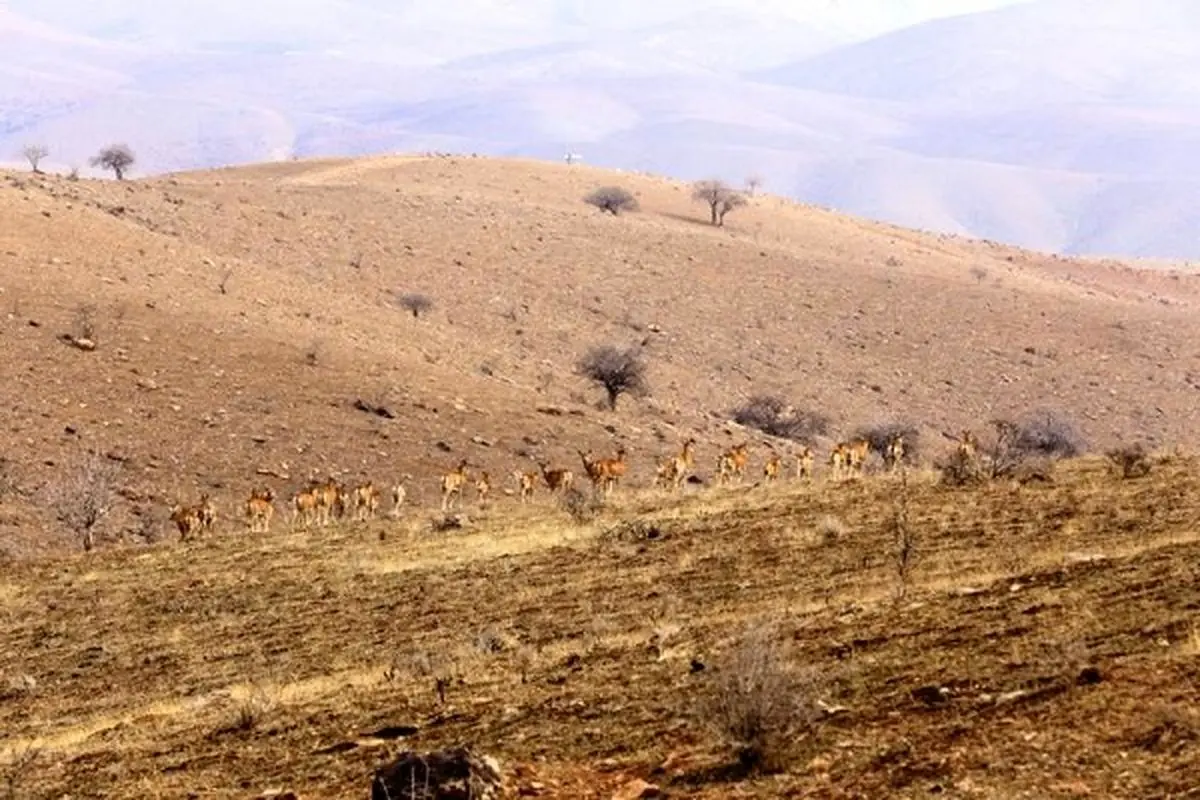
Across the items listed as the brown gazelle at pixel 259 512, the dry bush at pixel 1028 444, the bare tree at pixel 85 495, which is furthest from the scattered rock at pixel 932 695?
the bare tree at pixel 85 495

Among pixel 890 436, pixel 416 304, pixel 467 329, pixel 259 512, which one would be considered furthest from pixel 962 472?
pixel 416 304

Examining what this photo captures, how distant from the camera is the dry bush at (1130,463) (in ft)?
75.2

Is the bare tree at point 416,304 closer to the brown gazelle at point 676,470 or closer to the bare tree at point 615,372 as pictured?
the bare tree at point 615,372

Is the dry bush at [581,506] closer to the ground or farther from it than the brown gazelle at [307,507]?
farther from it

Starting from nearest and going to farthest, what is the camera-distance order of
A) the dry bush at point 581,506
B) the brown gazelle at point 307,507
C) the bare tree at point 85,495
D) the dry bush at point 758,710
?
the dry bush at point 758,710
the dry bush at point 581,506
the brown gazelle at point 307,507
the bare tree at point 85,495

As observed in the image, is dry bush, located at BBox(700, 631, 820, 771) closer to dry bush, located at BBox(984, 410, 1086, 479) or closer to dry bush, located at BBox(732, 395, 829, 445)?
dry bush, located at BBox(984, 410, 1086, 479)

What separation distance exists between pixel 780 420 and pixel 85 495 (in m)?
27.1

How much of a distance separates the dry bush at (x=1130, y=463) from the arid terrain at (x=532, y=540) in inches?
13.1

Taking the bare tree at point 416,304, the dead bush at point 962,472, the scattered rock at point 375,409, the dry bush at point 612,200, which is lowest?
the scattered rock at point 375,409

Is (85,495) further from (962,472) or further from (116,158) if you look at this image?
(116,158)

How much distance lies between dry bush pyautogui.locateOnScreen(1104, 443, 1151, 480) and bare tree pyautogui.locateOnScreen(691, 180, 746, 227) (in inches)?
2756

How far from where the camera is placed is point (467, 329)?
194 feet

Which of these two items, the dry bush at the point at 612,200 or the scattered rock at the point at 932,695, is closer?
the scattered rock at the point at 932,695

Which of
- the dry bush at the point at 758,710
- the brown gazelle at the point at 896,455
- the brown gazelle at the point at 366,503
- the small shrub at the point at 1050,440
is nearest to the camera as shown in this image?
the dry bush at the point at 758,710
